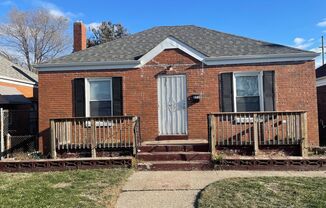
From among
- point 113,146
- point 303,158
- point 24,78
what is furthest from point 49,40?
point 303,158

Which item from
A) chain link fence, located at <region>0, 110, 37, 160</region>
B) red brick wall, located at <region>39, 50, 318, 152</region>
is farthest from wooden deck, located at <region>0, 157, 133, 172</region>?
red brick wall, located at <region>39, 50, 318, 152</region>

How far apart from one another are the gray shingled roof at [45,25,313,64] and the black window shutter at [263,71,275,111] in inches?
30.4

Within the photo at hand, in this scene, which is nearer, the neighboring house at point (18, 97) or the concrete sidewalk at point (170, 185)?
the concrete sidewalk at point (170, 185)

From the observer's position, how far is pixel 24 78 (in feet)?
71.7

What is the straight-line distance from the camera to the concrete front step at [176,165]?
9.38 metres

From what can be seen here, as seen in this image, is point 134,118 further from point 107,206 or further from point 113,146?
point 107,206

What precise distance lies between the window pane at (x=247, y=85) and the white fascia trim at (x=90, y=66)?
354cm

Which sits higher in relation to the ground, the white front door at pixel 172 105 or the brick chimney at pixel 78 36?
the brick chimney at pixel 78 36

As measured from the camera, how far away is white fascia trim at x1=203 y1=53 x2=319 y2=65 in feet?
38.8

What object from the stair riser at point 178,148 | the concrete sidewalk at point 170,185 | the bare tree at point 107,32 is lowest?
the concrete sidewalk at point 170,185

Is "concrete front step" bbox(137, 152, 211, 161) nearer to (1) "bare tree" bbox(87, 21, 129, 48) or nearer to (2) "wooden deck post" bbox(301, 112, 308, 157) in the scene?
(2) "wooden deck post" bbox(301, 112, 308, 157)

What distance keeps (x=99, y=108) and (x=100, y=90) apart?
0.64 metres

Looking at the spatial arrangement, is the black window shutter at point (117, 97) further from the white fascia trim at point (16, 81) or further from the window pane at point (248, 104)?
the white fascia trim at point (16, 81)

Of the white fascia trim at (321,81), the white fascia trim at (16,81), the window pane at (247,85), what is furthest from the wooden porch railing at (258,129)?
the white fascia trim at (16,81)
